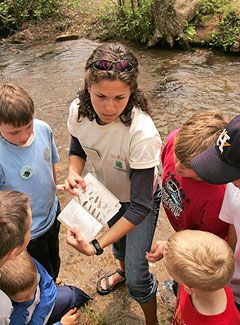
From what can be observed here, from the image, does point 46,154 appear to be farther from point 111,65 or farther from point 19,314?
point 19,314

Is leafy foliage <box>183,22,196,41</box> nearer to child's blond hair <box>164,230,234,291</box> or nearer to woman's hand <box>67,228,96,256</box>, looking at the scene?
woman's hand <box>67,228,96,256</box>

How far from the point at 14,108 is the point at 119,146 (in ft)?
2.08

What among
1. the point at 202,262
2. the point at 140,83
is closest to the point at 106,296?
the point at 202,262

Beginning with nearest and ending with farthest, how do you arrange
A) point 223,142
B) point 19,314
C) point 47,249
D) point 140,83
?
point 223,142 → point 19,314 → point 47,249 → point 140,83

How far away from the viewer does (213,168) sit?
1.72 metres

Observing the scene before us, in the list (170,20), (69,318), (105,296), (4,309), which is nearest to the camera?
(4,309)

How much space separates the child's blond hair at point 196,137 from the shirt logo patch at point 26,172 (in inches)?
35.3

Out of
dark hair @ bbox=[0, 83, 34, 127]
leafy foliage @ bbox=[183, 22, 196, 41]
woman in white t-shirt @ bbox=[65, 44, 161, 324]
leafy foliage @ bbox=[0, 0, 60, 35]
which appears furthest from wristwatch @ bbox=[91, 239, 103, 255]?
leafy foliage @ bbox=[0, 0, 60, 35]

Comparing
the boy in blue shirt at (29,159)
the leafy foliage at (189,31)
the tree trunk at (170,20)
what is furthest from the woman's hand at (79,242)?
the leafy foliage at (189,31)

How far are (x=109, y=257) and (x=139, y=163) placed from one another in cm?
163

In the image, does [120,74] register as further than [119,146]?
No

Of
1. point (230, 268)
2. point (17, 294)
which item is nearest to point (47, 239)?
point (17, 294)

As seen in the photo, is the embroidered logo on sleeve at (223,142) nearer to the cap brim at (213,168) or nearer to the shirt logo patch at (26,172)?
the cap brim at (213,168)

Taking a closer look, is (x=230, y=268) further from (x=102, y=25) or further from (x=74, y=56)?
(x=102, y=25)
